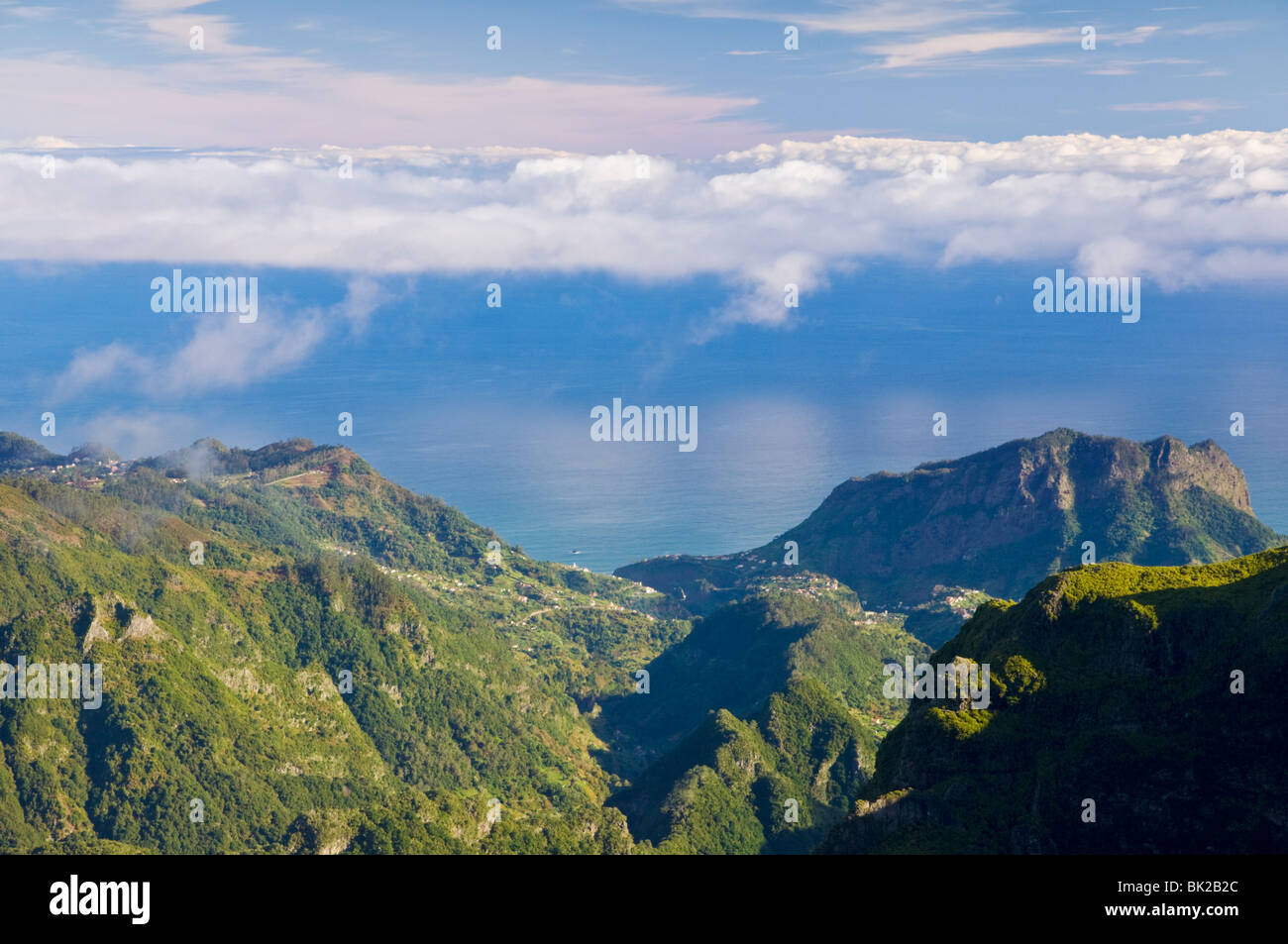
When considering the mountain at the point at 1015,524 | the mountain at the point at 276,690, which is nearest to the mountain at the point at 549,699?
the mountain at the point at 276,690

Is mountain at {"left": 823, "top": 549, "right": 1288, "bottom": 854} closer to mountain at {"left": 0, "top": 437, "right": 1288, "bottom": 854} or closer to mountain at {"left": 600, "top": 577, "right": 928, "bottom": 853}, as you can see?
mountain at {"left": 0, "top": 437, "right": 1288, "bottom": 854}

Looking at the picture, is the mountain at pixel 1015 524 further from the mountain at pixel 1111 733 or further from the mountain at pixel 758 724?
the mountain at pixel 1111 733

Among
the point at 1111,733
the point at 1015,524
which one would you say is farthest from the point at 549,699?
the point at 1111,733

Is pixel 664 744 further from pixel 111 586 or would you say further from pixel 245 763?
pixel 111 586

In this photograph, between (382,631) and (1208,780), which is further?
(382,631)

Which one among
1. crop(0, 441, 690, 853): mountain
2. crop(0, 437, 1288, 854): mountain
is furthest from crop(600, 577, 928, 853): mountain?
crop(0, 441, 690, 853): mountain
